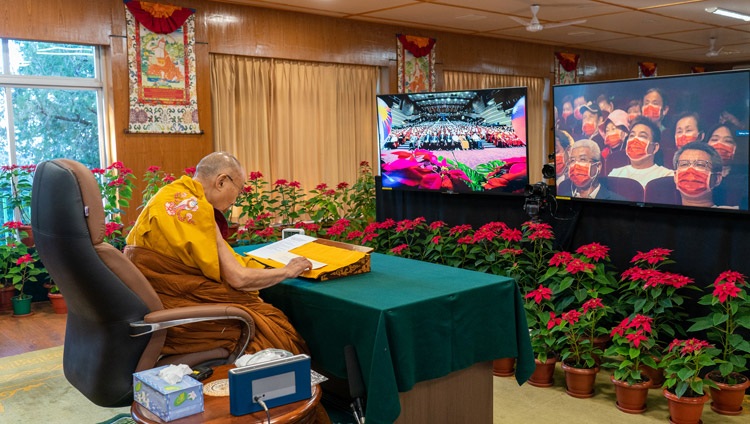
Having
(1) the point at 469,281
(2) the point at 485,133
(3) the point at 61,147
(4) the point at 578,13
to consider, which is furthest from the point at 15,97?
(4) the point at 578,13

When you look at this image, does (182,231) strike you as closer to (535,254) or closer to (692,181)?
(535,254)

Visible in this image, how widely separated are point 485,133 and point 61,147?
11.4ft

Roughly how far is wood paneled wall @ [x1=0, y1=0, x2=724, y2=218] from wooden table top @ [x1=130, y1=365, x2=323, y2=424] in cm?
417

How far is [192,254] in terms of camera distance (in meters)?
2.38

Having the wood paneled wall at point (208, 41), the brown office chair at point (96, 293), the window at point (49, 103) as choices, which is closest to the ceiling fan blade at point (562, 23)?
the wood paneled wall at point (208, 41)

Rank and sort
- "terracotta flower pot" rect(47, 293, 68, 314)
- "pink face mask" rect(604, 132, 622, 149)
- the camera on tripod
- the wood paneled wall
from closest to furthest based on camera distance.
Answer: "pink face mask" rect(604, 132, 622, 149)
the camera on tripod
"terracotta flower pot" rect(47, 293, 68, 314)
the wood paneled wall

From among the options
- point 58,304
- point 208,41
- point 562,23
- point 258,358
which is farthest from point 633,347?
point 562,23

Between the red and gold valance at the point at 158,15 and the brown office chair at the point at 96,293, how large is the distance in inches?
151

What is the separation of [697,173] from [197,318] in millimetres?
2525

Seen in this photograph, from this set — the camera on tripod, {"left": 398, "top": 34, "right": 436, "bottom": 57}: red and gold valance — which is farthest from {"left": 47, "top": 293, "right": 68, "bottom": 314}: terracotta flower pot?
{"left": 398, "top": 34, "right": 436, "bottom": 57}: red and gold valance

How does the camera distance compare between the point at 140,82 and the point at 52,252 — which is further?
the point at 140,82

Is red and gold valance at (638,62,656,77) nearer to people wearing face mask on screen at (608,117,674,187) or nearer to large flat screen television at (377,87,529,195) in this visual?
large flat screen television at (377,87,529,195)

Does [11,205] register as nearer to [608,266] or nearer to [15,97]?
[15,97]

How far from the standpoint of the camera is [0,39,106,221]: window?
214 inches
